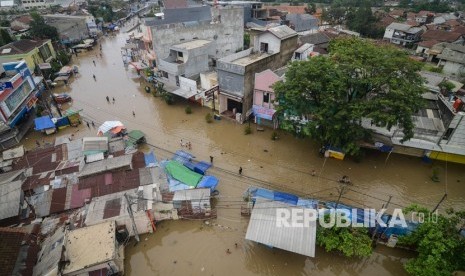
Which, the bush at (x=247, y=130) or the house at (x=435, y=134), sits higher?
the house at (x=435, y=134)

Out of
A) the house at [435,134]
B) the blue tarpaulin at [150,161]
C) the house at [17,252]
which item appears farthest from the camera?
the blue tarpaulin at [150,161]

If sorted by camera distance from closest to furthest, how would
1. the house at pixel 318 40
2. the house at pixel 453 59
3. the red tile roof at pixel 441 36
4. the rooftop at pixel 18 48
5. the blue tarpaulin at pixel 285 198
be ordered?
the blue tarpaulin at pixel 285 198, the rooftop at pixel 18 48, the house at pixel 453 59, the house at pixel 318 40, the red tile roof at pixel 441 36

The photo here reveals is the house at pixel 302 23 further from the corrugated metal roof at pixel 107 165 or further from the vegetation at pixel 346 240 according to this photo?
the vegetation at pixel 346 240

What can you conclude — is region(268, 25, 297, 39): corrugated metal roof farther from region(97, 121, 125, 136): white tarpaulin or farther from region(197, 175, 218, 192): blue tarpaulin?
region(97, 121, 125, 136): white tarpaulin

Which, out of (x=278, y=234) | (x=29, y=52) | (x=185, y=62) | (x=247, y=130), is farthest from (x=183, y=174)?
(x=29, y=52)

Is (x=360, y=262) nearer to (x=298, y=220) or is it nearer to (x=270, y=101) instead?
(x=298, y=220)

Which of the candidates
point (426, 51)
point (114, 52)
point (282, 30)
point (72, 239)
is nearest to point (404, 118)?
point (282, 30)

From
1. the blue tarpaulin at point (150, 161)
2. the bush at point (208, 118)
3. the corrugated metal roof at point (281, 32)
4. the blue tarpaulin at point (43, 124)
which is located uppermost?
the corrugated metal roof at point (281, 32)

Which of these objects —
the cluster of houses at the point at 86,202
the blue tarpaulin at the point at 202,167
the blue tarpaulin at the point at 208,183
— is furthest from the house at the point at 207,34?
the blue tarpaulin at the point at 208,183

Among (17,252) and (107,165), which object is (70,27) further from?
(17,252)
